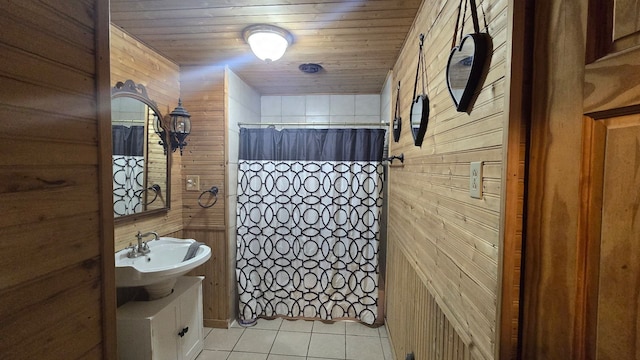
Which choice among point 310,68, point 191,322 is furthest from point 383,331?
point 310,68

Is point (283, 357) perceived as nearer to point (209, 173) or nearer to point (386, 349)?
point (386, 349)

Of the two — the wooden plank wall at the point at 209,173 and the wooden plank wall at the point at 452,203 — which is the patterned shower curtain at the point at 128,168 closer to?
the wooden plank wall at the point at 209,173

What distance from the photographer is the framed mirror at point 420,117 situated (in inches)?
51.8

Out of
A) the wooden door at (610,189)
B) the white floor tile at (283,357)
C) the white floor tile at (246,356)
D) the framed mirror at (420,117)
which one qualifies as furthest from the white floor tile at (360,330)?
the wooden door at (610,189)

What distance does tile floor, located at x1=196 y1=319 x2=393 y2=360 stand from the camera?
2080 mm

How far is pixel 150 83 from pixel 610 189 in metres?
2.55

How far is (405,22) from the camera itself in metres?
1.63

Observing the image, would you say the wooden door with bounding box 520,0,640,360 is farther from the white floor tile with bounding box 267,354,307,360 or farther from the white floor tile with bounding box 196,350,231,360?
the white floor tile with bounding box 196,350,231,360

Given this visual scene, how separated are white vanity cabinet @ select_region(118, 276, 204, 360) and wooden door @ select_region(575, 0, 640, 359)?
6.43 feet

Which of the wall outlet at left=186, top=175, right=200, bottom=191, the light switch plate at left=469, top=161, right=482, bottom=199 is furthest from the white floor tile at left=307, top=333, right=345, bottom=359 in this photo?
the light switch plate at left=469, top=161, right=482, bottom=199

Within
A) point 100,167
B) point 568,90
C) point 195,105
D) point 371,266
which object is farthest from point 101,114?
point 371,266

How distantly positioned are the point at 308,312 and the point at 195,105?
7.09 ft

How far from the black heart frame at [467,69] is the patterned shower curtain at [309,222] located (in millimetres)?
1489

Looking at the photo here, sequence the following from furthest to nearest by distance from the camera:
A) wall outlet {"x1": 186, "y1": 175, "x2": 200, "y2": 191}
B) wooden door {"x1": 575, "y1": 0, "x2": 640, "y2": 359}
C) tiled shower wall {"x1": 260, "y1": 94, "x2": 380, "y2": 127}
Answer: tiled shower wall {"x1": 260, "y1": 94, "x2": 380, "y2": 127} → wall outlet {"x1": 186, "y1": 175, "x2": 200, "y2": 191} → wooden door {"x1": 575, "y1": 0, "x2": 640, "y2": 359}
